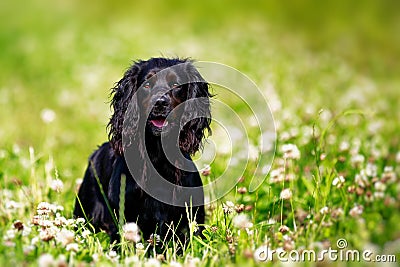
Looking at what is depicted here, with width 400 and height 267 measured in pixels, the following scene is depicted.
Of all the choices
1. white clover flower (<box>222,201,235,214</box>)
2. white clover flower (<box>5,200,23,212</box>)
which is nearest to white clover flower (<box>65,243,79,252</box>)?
white clover flower (<box>222,201,235,214</box>)

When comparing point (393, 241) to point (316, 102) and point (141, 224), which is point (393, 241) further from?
point (316, 102)

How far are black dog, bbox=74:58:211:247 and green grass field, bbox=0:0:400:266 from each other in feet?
0.92

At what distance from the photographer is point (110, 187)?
502cm

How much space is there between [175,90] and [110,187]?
901 millimetres

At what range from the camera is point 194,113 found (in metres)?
5.05

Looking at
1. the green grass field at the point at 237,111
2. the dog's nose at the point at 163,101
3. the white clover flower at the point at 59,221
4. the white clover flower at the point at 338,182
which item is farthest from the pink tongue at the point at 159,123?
the white clover flower at the point at 338,182

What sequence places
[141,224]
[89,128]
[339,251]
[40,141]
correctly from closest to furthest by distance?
[339,251], [141,224], [40,141], [89,128]

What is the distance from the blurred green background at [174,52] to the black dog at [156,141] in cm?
165

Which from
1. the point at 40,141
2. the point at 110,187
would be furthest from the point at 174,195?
the point at 40,141

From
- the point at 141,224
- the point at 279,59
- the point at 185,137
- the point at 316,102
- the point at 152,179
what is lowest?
the point at 141,224

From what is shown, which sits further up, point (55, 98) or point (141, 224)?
point (55, 98)

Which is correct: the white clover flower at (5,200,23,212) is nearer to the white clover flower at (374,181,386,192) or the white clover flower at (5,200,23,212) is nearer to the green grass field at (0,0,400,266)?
the green grass field at (0,0,400,266)

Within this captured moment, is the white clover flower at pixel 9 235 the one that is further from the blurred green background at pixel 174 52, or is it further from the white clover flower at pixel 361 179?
the white clover flower at pixel 361 179

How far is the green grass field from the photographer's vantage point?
4.11 m
